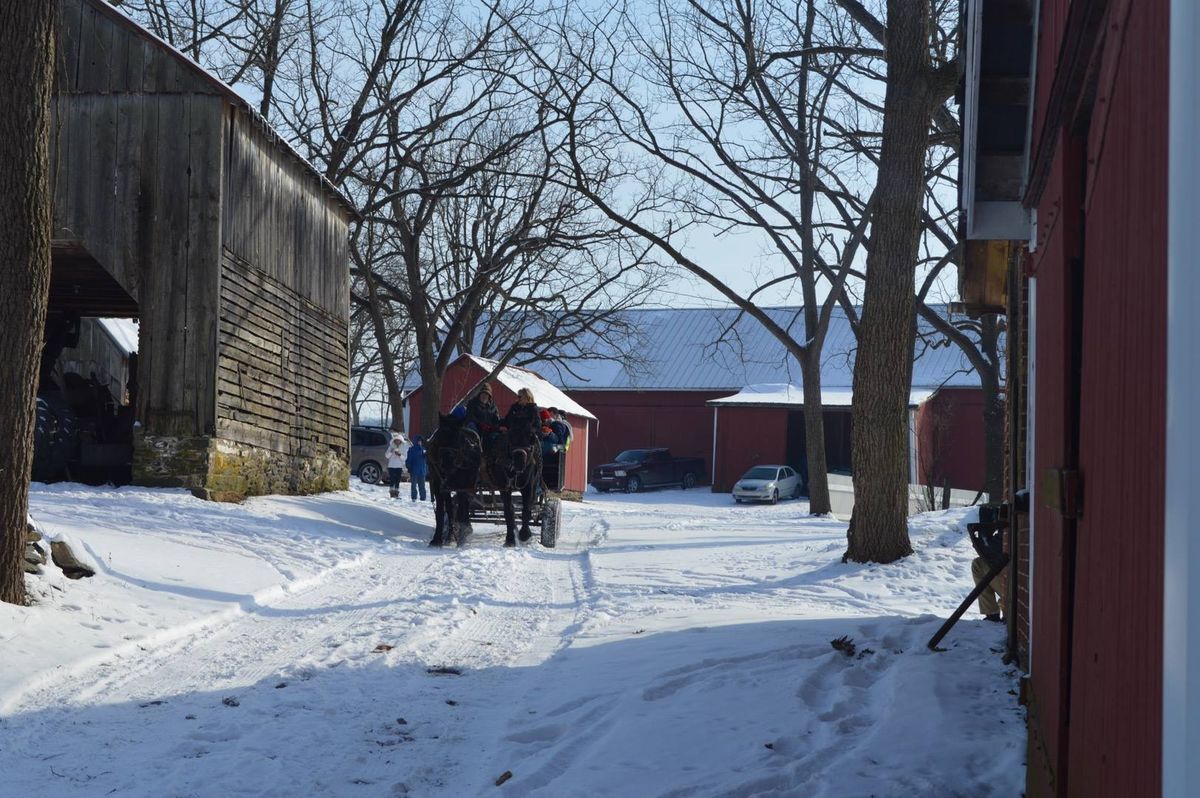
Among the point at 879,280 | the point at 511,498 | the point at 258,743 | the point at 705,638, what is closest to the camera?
the point at 258,743

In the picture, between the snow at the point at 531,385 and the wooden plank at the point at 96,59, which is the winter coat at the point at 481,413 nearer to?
the wooden plank at the point at 96,59

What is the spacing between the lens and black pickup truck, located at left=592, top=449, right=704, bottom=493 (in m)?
44.6

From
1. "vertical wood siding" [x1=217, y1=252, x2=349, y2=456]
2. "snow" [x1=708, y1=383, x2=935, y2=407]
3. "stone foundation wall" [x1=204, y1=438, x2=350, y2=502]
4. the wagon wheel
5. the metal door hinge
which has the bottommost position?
the wagon wheel

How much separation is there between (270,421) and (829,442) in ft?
111

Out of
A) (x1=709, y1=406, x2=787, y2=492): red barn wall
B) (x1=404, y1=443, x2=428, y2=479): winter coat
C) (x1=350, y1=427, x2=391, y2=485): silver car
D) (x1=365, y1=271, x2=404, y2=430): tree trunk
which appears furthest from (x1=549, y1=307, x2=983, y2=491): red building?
(x1=404, y1=443, x2=428, y2=479): winter coat

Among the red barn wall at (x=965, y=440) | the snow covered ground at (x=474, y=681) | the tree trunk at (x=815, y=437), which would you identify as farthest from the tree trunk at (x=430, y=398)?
the red barn wall at (x=965, y=440)

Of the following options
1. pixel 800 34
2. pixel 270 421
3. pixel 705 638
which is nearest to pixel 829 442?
pixel 800 34

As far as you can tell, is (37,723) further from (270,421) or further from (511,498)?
(270,421)

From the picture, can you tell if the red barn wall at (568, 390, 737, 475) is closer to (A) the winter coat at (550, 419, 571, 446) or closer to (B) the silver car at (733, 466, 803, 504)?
(B) the silver car at (733, 466, 803, 504)

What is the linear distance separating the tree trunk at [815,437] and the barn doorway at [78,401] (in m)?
13.7

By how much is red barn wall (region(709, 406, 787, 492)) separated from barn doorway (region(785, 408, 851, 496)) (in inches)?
35.0

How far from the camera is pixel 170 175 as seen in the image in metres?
16.5

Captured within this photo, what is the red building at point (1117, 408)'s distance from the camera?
6.24ft

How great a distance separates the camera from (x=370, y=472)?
122ft
